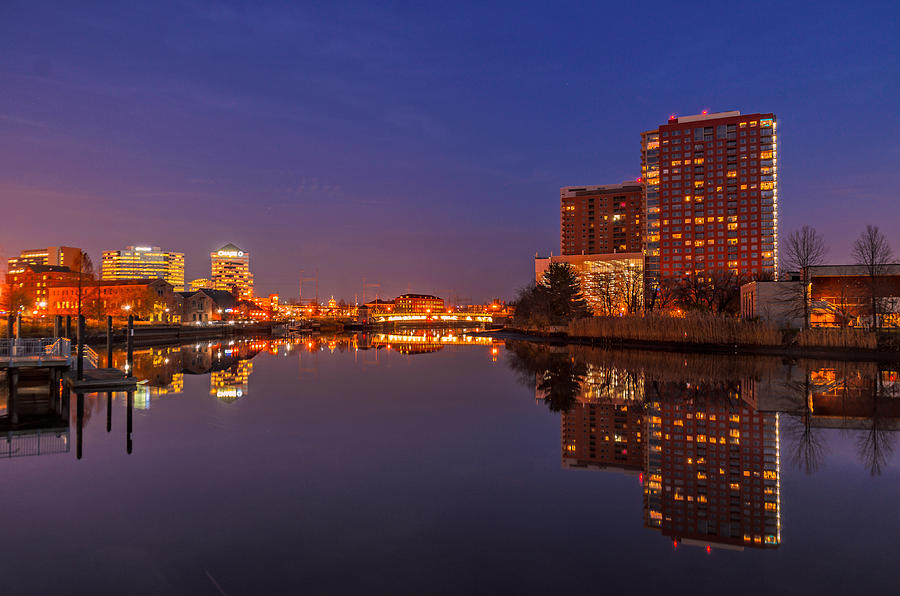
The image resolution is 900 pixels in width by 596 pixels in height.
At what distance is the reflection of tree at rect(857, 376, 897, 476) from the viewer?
10.8m

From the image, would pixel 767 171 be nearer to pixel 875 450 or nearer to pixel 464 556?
pixel 875 450

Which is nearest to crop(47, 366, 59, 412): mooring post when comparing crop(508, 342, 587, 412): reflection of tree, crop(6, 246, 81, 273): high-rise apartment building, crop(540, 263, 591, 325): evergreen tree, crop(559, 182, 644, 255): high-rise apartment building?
crop(508, 342, 587, 412): reflection of tree

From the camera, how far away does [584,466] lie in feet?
36.0

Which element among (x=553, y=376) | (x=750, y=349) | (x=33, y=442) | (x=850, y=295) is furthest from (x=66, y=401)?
(x=850, y=295)

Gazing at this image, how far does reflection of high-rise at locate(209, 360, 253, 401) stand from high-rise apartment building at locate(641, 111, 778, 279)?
12247cm

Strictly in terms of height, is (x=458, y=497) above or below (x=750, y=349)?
below

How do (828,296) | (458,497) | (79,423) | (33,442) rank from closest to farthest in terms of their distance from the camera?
(458,497) < (33,442) < (79,423) < (828,296)

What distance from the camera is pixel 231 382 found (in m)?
25.6

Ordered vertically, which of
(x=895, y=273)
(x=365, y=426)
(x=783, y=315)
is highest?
(x=895, y=273)

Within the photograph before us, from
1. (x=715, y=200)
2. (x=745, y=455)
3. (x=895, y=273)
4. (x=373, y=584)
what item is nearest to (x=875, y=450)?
(x=745, y=455)

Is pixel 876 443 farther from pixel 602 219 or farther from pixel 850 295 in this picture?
pixel 602 219

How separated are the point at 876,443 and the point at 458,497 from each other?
385 inches

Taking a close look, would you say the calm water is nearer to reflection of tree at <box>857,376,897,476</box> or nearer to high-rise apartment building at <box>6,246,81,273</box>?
reflection of tree at <box>857,376,897,476</box>

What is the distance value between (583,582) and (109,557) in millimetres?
5525
